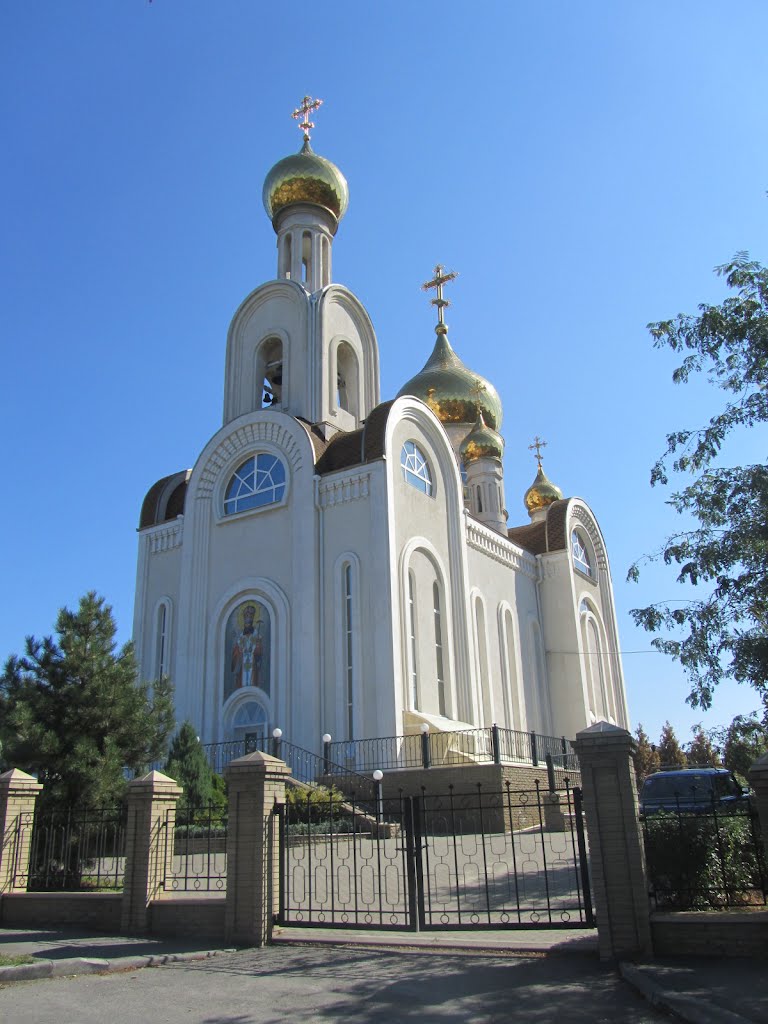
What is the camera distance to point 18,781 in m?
10.2

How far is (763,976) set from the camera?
5.62m

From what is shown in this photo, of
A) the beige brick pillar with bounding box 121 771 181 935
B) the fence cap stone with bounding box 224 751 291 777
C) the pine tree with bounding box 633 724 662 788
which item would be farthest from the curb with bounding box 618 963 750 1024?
the pine tree with bounding box 633 724 662 788

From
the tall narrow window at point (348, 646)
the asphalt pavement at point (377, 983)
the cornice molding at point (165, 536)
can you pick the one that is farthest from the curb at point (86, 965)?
the cornice molding at point (165, 536)

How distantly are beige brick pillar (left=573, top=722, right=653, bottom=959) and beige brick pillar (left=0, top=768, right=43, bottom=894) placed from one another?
6.66 meters

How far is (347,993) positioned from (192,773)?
30.7ft

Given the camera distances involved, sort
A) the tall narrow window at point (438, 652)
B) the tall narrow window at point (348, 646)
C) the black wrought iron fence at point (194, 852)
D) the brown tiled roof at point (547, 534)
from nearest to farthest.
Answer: the black wrought iron fence at point (194, 852) → the tall narrow window at point (348, 646) → the tall narrow window at point (438, 652) → the brown tiled roof at point (547, 534)

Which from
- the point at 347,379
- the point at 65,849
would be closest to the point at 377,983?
the point at 65,849

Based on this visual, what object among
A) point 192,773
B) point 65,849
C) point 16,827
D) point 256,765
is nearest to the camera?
point 256,765

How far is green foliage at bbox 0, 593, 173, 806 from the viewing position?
11.0 m

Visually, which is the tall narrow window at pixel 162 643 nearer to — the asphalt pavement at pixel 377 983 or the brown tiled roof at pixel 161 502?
the brown tiled roof at pixel 161 502

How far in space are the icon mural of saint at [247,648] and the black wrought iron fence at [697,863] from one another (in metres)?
13.3

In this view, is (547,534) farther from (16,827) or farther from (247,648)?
(16,827)

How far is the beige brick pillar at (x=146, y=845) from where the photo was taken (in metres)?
8.52

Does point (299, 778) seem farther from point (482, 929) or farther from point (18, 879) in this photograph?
point (482, 929)
